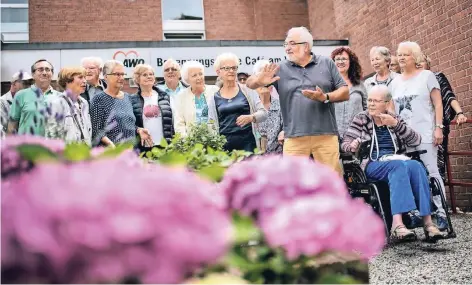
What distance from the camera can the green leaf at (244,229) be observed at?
619 millimetres

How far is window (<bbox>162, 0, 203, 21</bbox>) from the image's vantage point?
45.3ft

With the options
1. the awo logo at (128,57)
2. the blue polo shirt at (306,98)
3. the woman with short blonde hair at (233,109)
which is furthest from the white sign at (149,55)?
the blue polo shirt at (306,98)

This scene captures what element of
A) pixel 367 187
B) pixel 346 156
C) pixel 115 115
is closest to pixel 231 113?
pixel 115 115

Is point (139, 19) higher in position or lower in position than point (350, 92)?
higher

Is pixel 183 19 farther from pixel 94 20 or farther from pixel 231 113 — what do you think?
pixel 231 113

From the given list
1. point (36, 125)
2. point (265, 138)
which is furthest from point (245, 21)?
point (36, 125)

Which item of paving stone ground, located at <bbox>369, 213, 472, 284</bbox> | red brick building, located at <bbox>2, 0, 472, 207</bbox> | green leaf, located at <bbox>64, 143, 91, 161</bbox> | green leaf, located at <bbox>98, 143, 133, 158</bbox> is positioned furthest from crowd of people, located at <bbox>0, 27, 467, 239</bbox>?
red brick building, located at <bbox>2, 0, 472, 207</bbox>

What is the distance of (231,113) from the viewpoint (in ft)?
13.5

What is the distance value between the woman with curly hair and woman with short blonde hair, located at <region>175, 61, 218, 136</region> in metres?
1.17

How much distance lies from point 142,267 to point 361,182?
3934mm

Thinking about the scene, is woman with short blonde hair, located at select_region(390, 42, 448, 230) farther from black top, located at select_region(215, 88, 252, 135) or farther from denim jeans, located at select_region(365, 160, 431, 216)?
black top, located at select_region(215, 88, 252, 135)

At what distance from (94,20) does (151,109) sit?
9.29m

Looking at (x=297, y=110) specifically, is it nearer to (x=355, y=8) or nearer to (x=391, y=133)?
(x=391, y=133)

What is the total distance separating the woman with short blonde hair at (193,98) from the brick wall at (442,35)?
3480 mm
